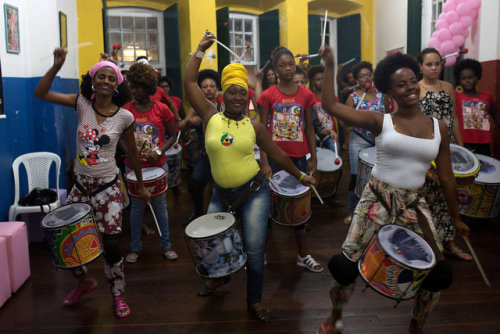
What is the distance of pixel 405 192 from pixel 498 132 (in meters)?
3.95

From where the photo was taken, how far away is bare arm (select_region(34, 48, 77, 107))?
282 centimetres

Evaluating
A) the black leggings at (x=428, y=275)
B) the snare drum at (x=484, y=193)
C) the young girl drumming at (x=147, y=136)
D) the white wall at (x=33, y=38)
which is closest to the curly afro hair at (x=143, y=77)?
the young girl drumming at (x=147, y=136)

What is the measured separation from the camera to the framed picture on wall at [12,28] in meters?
4.14

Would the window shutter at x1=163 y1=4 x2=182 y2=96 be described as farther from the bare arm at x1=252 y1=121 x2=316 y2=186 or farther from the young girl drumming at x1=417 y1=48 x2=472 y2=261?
the bare arm at x1=252 y1=121 x2=316 y2=186

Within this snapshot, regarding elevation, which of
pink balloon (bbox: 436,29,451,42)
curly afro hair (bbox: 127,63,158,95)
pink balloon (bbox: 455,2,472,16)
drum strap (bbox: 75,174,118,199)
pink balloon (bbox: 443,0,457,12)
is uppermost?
pink balloon (bbox: 443,0,457,12)

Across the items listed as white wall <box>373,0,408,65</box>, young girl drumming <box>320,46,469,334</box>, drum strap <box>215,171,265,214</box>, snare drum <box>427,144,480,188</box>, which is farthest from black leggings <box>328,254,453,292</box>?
white wall <box>373,0,408,65</box>

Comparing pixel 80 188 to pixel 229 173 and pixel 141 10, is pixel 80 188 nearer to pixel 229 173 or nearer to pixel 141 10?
pixel 229 173

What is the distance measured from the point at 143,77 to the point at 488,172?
10.8 feet

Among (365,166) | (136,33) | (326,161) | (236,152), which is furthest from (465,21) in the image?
(136,33)

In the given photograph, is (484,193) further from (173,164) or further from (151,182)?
(173,164)

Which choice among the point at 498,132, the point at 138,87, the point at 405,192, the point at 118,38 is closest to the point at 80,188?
the point at 138,87

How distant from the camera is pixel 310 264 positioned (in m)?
3.72

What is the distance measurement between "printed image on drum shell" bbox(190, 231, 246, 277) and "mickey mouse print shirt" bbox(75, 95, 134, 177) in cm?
86

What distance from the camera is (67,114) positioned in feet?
18.2
